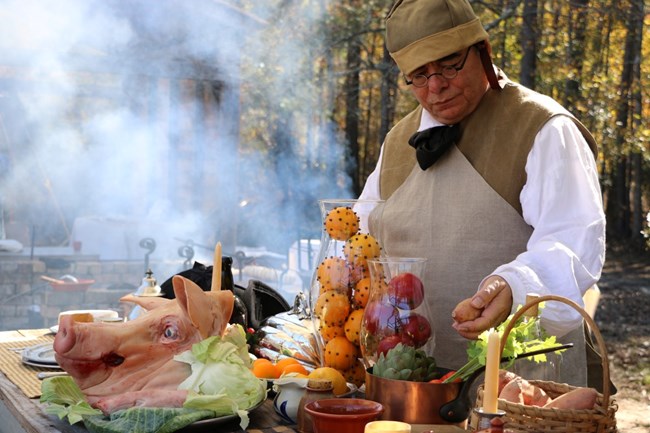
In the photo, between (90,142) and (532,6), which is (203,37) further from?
(532,6)

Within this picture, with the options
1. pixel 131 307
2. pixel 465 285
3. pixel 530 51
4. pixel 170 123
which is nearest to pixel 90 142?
pixel 170 123

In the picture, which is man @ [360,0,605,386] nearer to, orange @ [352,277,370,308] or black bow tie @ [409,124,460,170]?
black bow tie @ [409,124,460,170]

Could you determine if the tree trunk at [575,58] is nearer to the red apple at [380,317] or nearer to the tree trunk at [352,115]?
the tree trunk at [352,115]

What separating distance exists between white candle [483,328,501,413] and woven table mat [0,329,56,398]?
1462 millimetres

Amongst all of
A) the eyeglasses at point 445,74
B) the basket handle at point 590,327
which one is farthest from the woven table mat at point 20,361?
the eyeglasses at point 445,74

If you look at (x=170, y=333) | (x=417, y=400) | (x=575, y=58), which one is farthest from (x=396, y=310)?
(x=575, y=58)

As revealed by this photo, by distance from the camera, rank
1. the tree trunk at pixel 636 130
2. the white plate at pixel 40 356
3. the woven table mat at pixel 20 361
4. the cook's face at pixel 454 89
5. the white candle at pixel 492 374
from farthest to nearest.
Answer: the tree trunk at pixel 636 130, the white plate at pixel 40 356, the cook's face at pixel 454 89, the woven table mat at pixel 20 361, the white candle at pixel 492 374

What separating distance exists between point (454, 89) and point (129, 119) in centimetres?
829

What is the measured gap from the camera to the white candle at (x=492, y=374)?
4.56 ft

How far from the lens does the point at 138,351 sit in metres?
2.07

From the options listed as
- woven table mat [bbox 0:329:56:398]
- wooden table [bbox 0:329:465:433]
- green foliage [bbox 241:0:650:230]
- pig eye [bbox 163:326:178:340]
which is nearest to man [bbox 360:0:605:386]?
wooden table [bbox 0:329:465:433]

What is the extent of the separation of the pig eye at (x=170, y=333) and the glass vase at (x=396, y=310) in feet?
1.65

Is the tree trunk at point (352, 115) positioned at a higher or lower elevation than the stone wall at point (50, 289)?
higher

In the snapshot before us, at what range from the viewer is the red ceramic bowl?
5.61 feet
